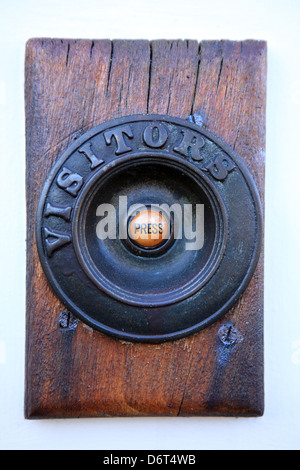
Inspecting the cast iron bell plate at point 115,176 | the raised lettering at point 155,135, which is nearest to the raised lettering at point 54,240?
the cast iron bell plate at point 115,176

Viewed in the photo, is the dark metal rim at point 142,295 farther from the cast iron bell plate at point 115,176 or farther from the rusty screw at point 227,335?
the rusty screw at point 227,335

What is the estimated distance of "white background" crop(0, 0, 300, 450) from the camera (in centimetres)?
98

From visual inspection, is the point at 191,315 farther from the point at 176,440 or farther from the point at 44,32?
the point at 44,32

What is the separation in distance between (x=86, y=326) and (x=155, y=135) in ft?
1.38

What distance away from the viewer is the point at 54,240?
0.88 meters

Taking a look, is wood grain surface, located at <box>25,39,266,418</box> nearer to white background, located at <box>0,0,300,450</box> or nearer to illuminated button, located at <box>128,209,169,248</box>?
white background, located at <box>0,0,300,450</box>

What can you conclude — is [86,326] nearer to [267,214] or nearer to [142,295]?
[142,295]

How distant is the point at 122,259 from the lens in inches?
38.3

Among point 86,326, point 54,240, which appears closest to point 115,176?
point 54,240

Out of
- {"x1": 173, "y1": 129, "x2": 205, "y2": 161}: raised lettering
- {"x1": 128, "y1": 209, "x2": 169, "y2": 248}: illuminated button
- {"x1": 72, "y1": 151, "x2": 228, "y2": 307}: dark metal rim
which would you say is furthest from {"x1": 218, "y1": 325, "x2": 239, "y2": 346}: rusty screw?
{"x1": 173, "y1": 129, "x2": 205, "y2": 161}: raised lettering

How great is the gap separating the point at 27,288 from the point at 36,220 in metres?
0.15

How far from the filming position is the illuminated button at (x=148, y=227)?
935 mm

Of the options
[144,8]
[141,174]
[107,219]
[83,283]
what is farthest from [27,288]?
[144,8]

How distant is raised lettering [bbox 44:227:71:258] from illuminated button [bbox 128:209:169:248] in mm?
146
